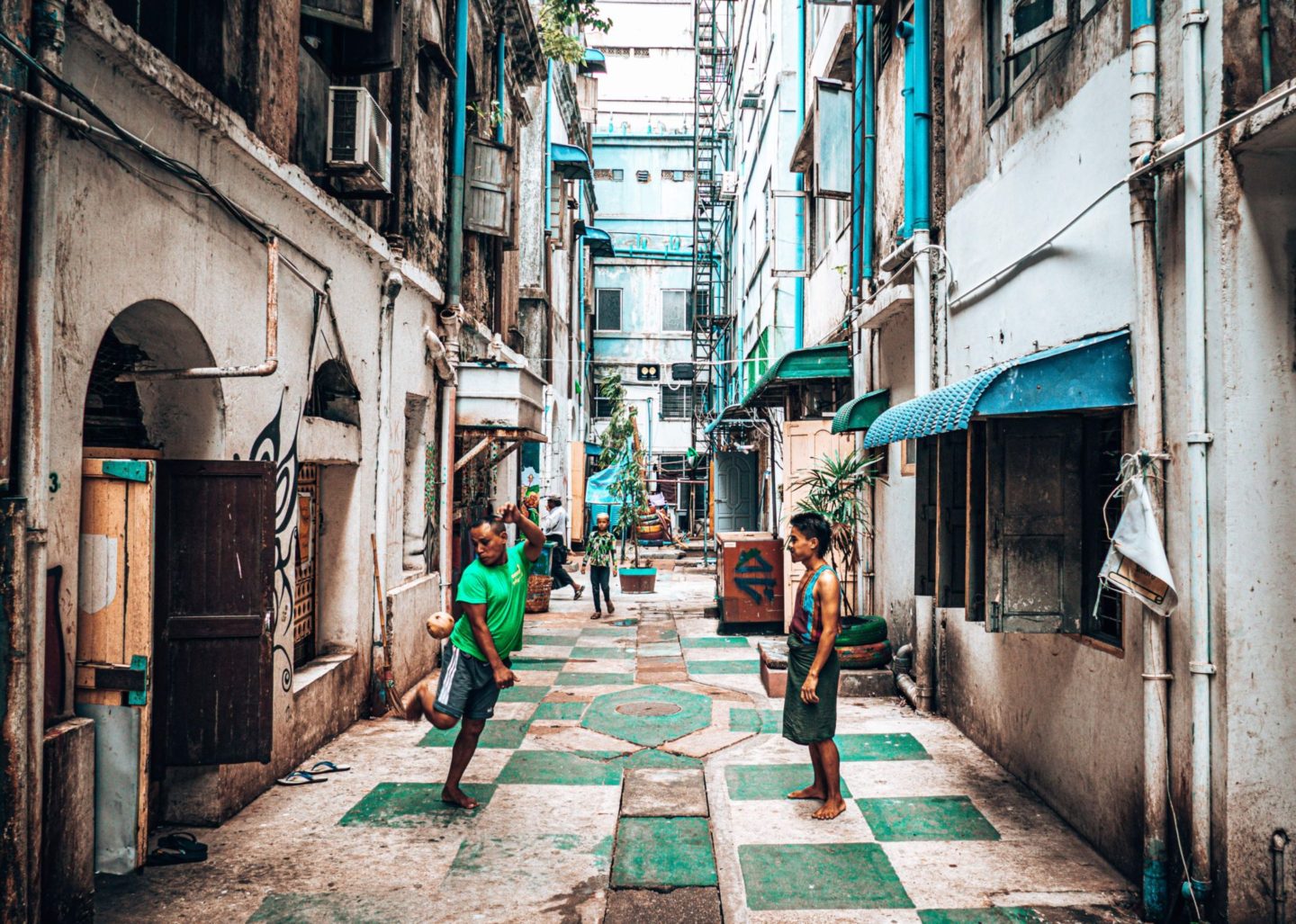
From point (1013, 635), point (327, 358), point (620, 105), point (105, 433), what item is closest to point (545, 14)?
point (327, 358)

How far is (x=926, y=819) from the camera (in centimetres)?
571

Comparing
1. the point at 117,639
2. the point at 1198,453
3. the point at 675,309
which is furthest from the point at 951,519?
the point at 675,309

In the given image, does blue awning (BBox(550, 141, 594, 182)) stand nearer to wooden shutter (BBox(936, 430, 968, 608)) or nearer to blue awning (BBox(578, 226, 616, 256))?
blue awning (BBox(578, 226, 616, 256))

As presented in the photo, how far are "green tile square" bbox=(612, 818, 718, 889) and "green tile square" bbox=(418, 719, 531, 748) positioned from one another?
199 cm

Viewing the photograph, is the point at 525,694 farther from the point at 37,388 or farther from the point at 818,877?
the point at 37,388

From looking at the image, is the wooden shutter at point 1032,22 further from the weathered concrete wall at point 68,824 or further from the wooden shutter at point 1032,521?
the weathered concrete wall at point 68,824


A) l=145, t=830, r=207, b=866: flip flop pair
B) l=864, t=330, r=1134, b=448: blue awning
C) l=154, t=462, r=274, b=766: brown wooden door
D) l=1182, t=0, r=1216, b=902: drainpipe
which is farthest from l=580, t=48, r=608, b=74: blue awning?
l=145, t=830, r=207, b=866: flip flop pair

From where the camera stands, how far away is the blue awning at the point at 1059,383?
4742 millimetres

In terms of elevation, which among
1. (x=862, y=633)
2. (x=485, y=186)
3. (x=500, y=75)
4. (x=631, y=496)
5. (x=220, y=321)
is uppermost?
(x=500, y=75)

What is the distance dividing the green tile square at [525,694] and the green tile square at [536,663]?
2.52 ft

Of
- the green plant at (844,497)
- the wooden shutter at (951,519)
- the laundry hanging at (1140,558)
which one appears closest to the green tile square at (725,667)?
the green plant at (844,497)

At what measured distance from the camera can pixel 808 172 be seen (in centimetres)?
1503

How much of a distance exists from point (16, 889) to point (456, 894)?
1.90m

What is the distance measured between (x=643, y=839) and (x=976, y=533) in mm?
2786
